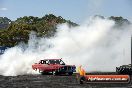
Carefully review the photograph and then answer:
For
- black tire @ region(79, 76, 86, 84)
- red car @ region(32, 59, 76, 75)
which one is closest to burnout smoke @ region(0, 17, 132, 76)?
red car @ region(32, 59, 76, 75)

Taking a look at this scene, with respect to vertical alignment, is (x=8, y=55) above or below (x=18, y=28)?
below

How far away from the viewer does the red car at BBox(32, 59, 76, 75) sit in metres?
50.0

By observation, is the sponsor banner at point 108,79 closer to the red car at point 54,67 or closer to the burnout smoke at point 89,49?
the red car at point 54,67

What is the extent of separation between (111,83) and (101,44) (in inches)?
1586

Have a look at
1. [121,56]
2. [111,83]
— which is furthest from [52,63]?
[121,56]

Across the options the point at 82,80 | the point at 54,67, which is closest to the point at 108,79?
the point at 82,80

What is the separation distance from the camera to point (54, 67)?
167 feet

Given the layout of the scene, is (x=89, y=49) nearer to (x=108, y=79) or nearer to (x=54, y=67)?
(x=54, y=67)

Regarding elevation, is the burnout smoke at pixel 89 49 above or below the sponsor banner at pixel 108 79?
above

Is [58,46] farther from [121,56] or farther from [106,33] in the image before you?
[121,56]

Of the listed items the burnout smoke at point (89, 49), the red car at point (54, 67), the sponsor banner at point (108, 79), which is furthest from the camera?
the burnout smoke at point (89, 49)

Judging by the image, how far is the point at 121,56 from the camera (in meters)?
80.2

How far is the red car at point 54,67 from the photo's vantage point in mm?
49969

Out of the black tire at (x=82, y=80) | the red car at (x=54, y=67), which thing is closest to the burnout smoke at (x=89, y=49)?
the red car at (x=54, y=67)
